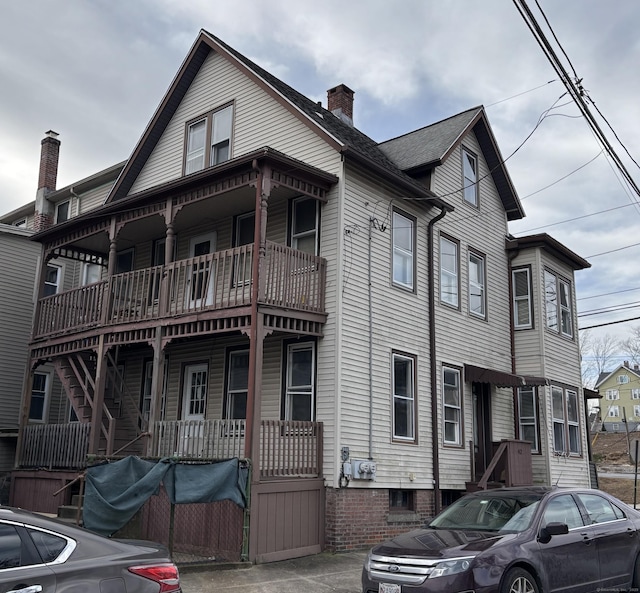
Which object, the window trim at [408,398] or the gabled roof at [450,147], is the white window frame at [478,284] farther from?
the window trim at [408,398]

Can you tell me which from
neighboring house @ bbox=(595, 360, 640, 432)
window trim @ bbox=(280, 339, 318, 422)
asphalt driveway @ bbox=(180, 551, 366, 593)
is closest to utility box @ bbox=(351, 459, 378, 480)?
window trim @ bbox=(280, 339, 318, 422)

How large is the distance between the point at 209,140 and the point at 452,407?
8.87m

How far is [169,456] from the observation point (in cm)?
1310

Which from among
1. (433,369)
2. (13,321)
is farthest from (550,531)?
(13,321)

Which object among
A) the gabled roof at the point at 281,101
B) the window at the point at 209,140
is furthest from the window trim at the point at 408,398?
the window at the point at 209,140

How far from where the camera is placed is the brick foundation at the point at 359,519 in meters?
→ 12.7

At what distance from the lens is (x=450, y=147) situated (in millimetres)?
17281

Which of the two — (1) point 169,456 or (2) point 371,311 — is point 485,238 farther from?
(1) point 169,456

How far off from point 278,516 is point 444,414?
5.55 m

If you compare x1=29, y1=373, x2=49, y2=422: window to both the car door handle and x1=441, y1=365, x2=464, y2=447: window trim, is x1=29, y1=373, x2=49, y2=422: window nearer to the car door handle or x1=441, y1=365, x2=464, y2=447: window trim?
x1=441, y1=365, x2=464, y2=447: window trim

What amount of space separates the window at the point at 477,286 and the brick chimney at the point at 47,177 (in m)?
16.1

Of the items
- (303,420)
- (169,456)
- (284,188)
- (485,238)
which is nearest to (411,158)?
(485,238)

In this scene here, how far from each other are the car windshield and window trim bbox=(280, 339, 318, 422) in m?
4.82

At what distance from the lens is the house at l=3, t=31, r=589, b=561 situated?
508 inches
